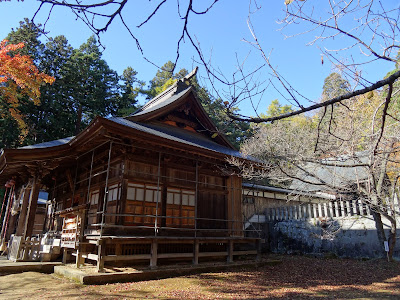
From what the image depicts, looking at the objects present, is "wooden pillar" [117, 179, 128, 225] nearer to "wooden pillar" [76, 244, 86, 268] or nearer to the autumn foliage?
"wooden pillar" [76, 244, 86, 268]

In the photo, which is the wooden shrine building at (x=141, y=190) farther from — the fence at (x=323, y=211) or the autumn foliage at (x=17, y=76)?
the autumn foliage at (x=17, y=76)

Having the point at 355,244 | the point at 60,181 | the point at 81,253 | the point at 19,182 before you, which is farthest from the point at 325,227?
the point at 19,182

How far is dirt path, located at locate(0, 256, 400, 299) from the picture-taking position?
19.2ft

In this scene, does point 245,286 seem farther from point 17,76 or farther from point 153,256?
point 17,76

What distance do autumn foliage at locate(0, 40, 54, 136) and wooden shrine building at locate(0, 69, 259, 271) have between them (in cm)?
728

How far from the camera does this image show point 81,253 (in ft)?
26.1

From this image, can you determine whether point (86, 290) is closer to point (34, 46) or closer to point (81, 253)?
point (81, 253)

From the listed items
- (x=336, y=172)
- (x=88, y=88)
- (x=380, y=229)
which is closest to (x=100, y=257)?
(x=380, y=229)

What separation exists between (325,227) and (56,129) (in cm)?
2290

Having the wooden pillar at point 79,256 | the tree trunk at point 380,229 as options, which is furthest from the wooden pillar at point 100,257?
the tree trunk at point 380,229

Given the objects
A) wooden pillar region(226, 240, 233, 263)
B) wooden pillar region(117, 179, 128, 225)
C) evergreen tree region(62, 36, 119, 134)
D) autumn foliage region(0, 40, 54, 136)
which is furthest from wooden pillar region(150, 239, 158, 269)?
evergreen tree region(62, 36, 119, 134)

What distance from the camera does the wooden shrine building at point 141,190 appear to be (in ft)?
26.6

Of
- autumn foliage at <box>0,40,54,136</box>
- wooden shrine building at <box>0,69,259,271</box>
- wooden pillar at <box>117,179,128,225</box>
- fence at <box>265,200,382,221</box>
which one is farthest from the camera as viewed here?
autumn foliage at <box>0,40,54,136</box>

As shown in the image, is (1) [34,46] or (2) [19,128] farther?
(1) [34,46]
